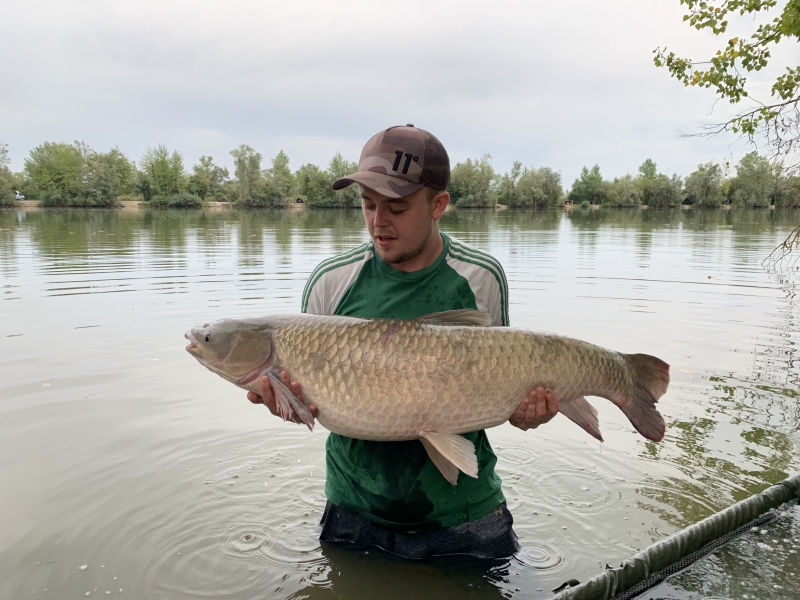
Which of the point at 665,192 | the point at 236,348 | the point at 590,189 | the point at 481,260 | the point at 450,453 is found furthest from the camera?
the point at 590,189

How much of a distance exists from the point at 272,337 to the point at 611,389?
1.46m

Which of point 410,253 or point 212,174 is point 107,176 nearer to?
point 212,174

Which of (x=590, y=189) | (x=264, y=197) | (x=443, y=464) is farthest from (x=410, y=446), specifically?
(x=590, y=189)

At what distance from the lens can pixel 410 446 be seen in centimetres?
246

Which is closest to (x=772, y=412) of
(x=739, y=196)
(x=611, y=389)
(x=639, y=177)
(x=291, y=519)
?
(x=611, y=389)

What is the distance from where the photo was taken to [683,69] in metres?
8.26

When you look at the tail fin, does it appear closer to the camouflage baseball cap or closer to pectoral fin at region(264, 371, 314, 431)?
the camouflage baseball cap

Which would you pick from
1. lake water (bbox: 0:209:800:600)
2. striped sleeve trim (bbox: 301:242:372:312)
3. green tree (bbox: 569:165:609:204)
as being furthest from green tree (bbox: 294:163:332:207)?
striped sleeve trim (bbox: 301:242:372:312)

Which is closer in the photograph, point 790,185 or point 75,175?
point 790,185

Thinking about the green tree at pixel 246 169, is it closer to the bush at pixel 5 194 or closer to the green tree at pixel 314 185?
the green tree at pixel 314 185

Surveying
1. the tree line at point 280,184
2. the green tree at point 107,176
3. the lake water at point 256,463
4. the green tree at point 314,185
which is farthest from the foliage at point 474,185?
the lake water at point 256,463

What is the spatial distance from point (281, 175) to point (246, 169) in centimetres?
544

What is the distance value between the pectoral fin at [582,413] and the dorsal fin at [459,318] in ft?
1.68

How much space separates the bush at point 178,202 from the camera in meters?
79.1
